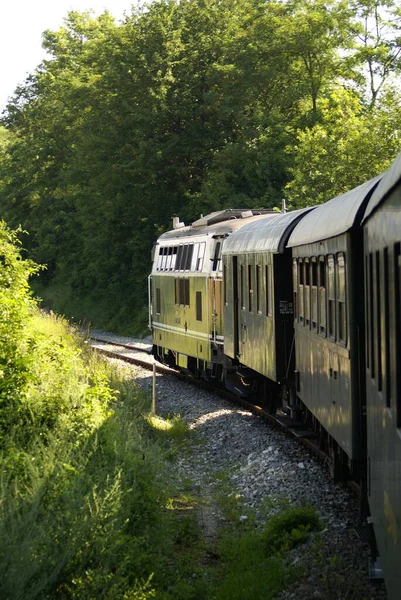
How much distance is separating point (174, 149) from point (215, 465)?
A: 2893 cm

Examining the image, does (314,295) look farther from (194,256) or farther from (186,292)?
(186,292)

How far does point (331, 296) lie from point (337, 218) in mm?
860

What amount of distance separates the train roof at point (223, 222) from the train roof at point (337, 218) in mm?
7602

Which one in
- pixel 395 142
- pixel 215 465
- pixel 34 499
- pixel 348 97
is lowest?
pixel 215 465

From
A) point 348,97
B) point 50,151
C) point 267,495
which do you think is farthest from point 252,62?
point 267,495

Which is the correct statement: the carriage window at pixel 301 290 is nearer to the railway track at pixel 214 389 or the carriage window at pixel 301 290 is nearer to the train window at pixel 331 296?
the railway track at pixel 214 389

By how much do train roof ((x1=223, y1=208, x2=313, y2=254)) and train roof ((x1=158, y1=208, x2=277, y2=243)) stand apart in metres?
1.27

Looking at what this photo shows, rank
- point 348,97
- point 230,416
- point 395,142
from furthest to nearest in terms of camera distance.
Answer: point 348,97
point 395,142
point 230,416

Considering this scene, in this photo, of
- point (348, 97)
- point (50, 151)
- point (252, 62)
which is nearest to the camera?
point (348, 97)

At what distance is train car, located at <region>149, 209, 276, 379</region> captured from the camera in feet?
68.6

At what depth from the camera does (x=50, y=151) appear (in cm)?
5766

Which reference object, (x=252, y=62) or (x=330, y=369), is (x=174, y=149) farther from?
(x=330, y=369)

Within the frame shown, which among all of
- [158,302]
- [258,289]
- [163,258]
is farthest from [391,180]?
[158,302]

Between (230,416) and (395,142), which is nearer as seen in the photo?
(230,416)
